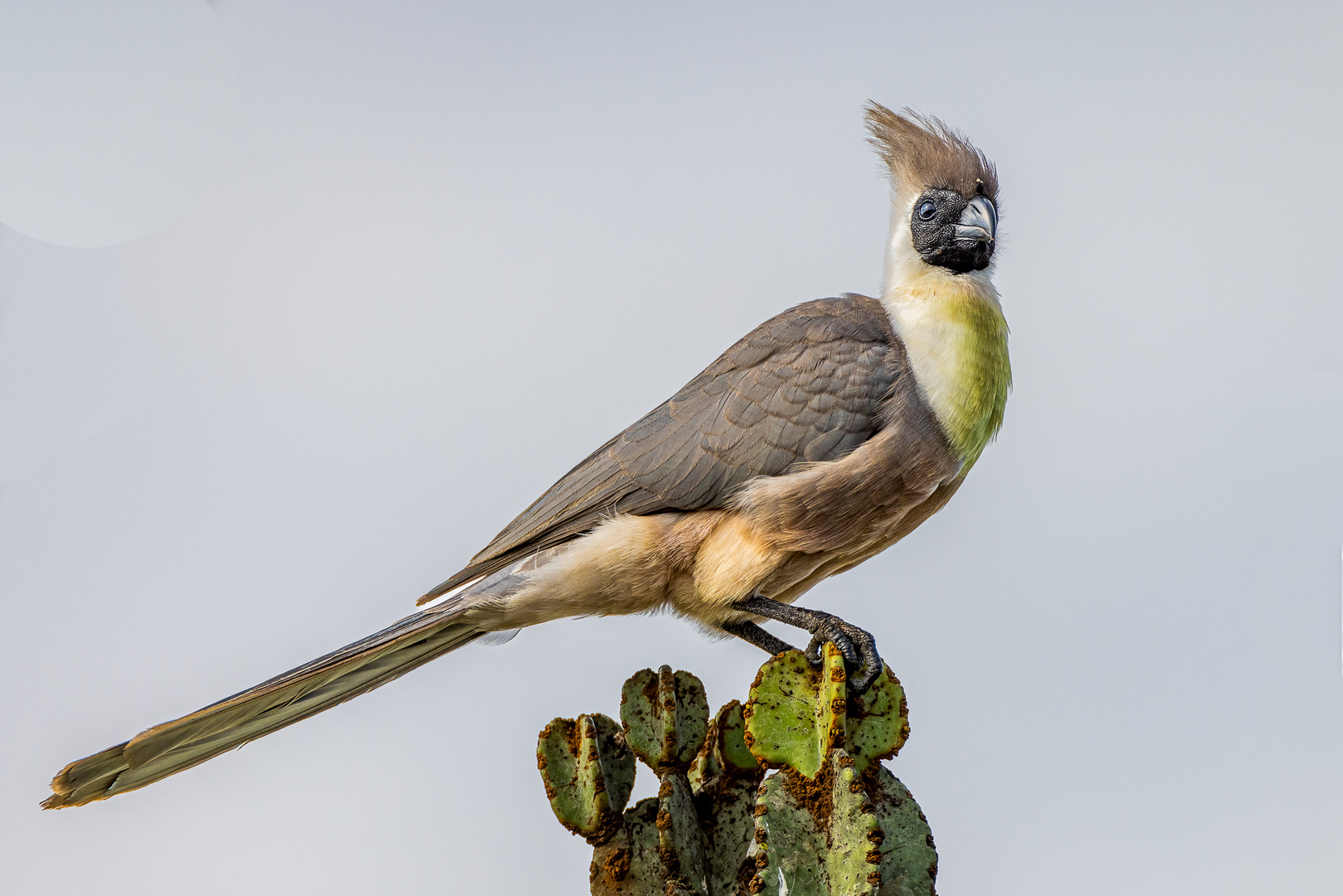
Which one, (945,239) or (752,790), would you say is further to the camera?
(945,239)

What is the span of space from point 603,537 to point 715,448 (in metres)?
0.44

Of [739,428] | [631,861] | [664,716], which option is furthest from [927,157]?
[631,861]

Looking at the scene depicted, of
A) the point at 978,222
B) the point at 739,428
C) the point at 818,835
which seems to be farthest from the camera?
the point at 978,222

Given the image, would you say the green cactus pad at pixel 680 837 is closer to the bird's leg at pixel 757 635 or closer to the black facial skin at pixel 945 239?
the bird's leg at pixel 757 635

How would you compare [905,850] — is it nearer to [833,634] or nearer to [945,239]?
[833,634]

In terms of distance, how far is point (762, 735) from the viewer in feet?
9.37

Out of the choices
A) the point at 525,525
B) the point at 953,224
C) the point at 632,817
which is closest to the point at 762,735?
the point at 632,817

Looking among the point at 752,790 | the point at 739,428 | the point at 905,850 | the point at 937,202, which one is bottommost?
the point at 905,850

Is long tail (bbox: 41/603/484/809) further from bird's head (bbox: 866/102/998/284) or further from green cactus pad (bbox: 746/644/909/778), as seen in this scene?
bird's head (bbox: 866/102/998/284)

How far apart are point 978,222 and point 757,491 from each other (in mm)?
1203

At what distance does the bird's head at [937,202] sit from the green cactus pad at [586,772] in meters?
1.80

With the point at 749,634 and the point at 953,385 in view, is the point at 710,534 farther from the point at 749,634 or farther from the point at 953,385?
the point at 953,385

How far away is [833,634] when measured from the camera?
3.15m

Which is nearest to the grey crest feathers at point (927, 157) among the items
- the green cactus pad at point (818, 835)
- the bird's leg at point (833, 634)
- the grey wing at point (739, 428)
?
the grey wing at point (739, 428)
